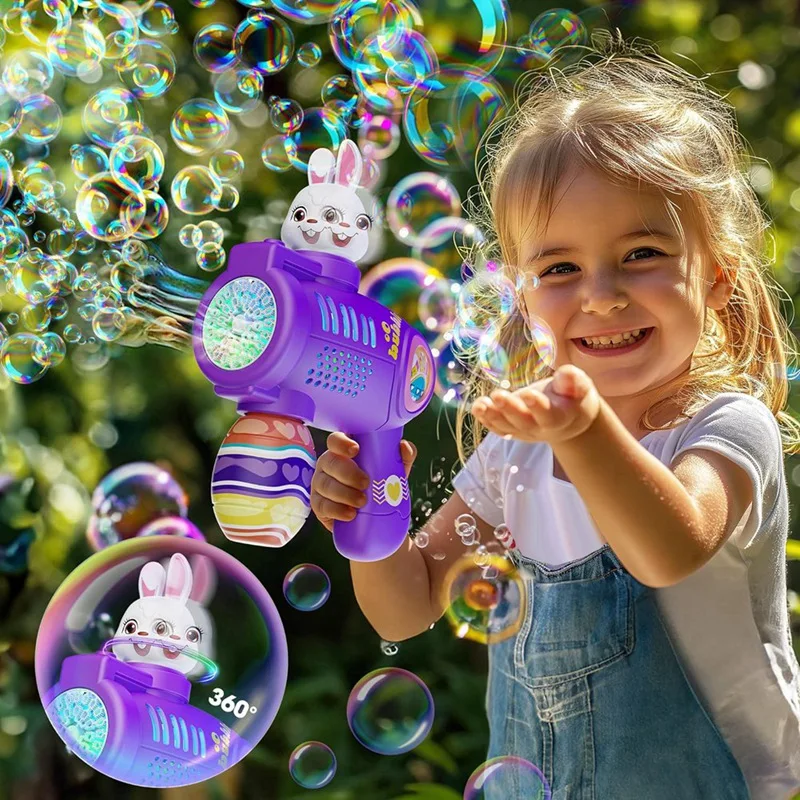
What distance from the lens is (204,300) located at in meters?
1.12

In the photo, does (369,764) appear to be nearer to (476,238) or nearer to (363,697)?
(363,697)

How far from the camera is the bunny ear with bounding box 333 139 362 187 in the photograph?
121cm

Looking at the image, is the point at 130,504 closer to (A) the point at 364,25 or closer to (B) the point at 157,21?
(A) the point at 364,25

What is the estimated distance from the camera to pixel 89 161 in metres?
2.06

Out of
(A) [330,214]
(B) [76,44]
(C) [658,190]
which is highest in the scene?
(C) [658,190]

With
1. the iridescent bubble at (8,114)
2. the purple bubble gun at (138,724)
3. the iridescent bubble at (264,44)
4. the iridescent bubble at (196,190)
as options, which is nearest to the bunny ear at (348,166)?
the purple bubble gun at (138,724)

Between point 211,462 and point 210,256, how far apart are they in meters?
1.13

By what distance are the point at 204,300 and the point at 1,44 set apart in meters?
1.63

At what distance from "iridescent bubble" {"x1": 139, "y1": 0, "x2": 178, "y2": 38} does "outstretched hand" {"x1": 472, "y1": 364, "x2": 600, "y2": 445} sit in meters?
1.59

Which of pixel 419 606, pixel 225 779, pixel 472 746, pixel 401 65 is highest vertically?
pixel 401 65

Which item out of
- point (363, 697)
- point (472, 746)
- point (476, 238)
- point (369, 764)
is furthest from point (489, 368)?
point (369, 764)

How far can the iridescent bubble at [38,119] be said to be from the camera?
2195 millimetres

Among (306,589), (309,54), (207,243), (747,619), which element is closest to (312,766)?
(306,589)

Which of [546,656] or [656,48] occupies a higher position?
[656,48]
